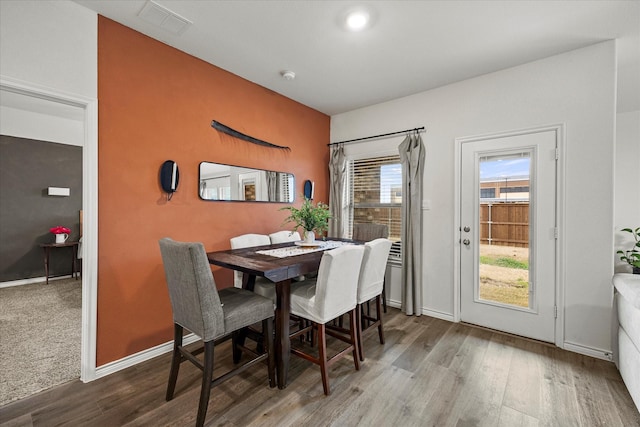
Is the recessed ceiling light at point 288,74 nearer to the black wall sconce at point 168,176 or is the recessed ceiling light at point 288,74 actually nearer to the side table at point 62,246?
the black wall sconce at point 168,176

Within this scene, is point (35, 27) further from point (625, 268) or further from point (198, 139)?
point (625, 268)

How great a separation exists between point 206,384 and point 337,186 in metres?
3.02

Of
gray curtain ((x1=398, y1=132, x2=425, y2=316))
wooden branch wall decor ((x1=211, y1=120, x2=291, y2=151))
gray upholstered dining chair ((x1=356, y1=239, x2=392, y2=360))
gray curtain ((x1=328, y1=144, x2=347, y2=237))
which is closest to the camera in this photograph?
gray upholstered dining chair ((x1=356, y1=239, x2=392, y2=360))

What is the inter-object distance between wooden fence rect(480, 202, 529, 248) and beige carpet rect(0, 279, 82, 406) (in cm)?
383

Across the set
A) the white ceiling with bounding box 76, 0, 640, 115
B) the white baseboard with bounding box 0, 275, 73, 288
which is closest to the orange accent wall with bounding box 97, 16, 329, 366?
the white ceiling with bounding box 76, 0, 640, 115

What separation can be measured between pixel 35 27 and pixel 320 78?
2.29m

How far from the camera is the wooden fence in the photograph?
108 inches

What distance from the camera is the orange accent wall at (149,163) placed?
214 centimetres

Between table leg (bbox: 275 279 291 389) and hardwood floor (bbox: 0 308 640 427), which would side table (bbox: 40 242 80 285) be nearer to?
hardwood floor (bbox: 0 308 640 427)

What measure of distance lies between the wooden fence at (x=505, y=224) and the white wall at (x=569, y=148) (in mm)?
309

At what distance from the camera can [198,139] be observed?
2697 millimetres

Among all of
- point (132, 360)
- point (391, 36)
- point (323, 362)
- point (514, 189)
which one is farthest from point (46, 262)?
point (514, 189)

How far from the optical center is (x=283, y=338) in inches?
76.2

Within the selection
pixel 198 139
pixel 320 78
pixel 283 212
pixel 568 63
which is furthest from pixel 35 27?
pixel 568 63
